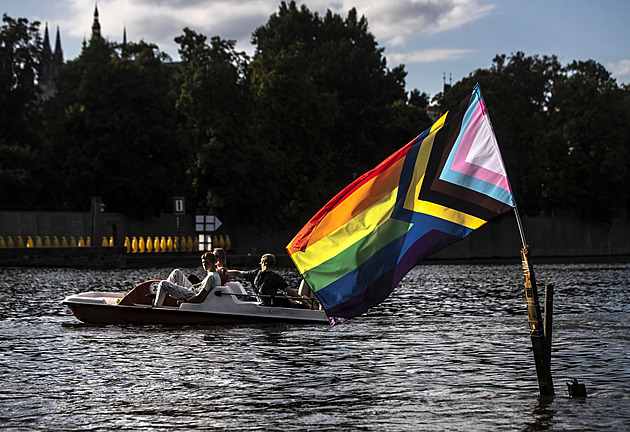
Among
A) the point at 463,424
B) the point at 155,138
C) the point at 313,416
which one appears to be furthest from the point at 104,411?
the point at 155,138

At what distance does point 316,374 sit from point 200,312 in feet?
22.5

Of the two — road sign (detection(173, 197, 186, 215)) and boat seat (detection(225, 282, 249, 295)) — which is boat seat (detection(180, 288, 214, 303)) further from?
road sign (detection(173, 197, 186, 215))

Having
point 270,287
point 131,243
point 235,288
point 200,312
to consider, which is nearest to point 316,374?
point 270,287

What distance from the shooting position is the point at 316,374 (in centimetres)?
1315

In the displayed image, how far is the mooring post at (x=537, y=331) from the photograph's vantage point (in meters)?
10.4

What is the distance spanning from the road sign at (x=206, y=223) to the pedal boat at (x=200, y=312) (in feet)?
127

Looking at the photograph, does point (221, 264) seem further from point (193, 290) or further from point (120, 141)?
point (120, 141)

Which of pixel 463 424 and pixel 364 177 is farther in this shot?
pixel 364 177

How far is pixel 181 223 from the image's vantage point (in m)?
64.4

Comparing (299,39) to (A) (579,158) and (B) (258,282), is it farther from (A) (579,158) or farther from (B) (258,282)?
(B) (258,282)

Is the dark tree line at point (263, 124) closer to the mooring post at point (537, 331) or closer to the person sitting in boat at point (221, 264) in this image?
the person sitting in boat at point (221, 264)

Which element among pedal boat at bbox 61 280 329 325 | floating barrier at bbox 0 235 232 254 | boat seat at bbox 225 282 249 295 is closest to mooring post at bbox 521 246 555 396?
pedal boat at bbox 61 280 329 325

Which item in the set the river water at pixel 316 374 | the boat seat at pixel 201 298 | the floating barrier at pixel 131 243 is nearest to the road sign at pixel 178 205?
the floating barrier at pixel 131 243

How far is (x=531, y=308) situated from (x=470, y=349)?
5528mm
